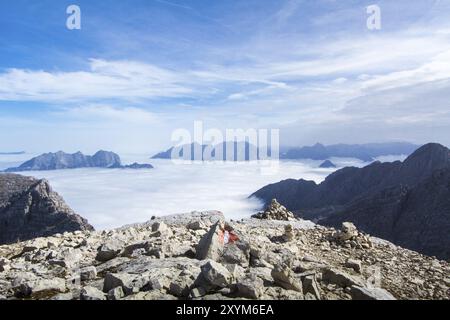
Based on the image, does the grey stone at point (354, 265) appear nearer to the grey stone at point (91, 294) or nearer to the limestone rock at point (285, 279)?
the limestone rock at point (285, 279)

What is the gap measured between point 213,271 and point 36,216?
14294 cm

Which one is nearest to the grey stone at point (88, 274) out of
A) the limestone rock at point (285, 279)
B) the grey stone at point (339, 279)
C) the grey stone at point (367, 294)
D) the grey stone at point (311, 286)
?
the limestone rock at point (285, 279)

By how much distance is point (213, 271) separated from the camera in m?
9.41

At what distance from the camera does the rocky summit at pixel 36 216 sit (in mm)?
126312

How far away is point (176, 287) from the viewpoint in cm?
936

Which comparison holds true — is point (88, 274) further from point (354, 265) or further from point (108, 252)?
point (354, 265)

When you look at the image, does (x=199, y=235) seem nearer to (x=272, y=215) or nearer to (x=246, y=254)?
(x=246, y=254)

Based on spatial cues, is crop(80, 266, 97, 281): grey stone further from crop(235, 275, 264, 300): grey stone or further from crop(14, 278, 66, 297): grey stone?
crop(235, 275, 264, 300): grey stone

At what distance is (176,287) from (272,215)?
60.4ft

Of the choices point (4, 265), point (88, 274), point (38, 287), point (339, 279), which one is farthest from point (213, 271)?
point (4, 265)

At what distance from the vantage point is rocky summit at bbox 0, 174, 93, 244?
126312mm

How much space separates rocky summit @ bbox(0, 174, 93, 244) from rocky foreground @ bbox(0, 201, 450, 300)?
115m

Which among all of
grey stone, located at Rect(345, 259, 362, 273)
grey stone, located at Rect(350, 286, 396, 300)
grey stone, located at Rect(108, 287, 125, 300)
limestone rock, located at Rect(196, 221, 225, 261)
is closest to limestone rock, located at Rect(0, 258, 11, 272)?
grey stone, located at Rect(108, 287, 125, 300)
